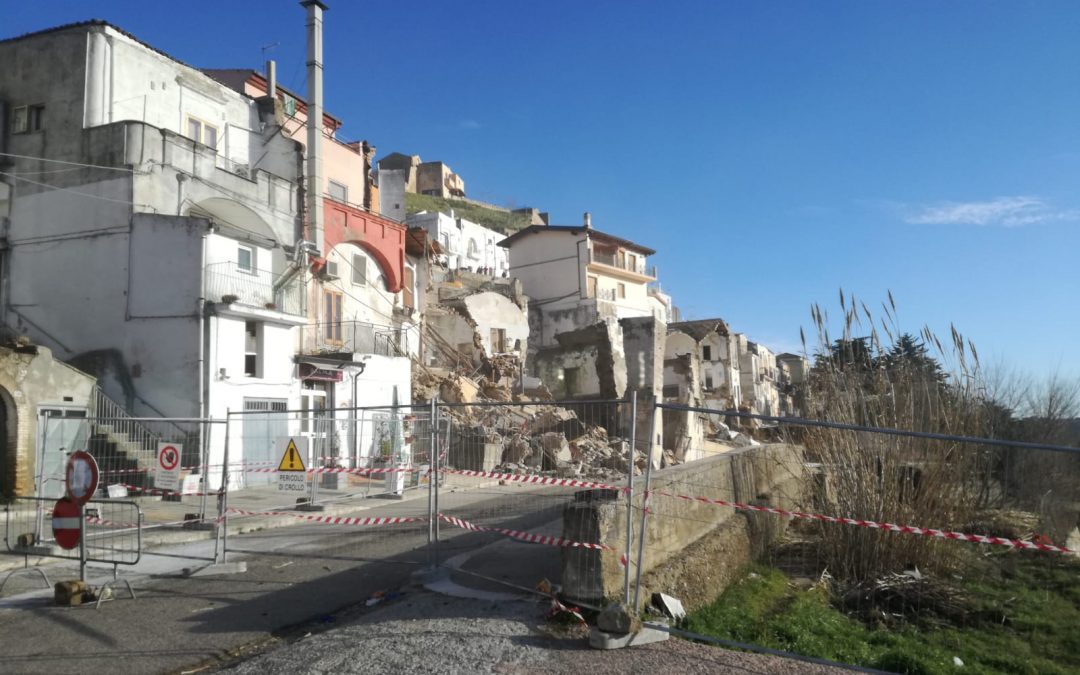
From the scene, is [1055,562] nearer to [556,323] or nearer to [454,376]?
[454,376]

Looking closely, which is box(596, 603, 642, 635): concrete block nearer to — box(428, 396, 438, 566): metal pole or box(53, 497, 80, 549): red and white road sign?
box(428, 396, 438, 566): metal pole

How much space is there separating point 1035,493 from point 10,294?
78.6 ft

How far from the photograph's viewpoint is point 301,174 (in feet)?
88.4

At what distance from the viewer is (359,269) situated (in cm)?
3011

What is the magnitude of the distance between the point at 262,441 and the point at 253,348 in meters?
7.61

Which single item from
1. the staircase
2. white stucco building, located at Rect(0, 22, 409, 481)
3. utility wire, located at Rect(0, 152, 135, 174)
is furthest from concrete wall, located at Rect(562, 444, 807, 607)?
utility wire, located at Rect(0, 152, 135, 174)

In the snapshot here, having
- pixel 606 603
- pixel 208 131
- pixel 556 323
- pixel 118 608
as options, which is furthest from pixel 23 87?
pixel 556 323

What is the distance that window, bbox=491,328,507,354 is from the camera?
43.6m

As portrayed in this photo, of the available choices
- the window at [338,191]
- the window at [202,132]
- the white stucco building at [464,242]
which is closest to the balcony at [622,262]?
the white stucco building at [464,242]

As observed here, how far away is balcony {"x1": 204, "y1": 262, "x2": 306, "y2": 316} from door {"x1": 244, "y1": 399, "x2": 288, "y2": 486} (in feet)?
15.5

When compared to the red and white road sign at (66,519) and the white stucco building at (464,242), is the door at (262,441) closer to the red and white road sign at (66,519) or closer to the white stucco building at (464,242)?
the red and white road sign at (66,519)

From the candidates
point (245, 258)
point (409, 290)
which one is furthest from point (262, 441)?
point (409, 290)

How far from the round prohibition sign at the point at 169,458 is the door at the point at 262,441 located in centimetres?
174

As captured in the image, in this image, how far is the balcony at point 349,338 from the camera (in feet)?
84.5
